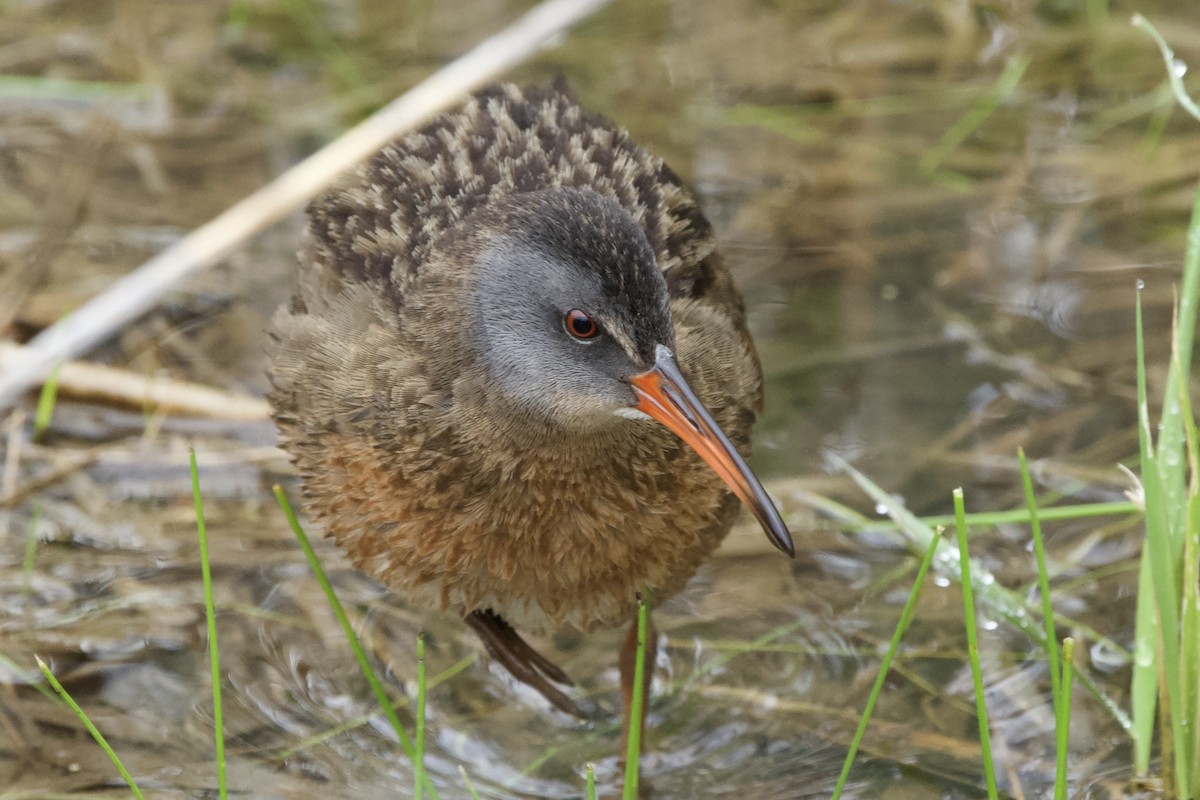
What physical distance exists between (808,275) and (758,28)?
1.55 metres

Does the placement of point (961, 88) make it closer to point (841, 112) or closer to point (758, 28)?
point (841, 112)

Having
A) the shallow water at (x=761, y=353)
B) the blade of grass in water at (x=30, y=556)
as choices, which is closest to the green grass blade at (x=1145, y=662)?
the shallow water at (x=761, y=353)

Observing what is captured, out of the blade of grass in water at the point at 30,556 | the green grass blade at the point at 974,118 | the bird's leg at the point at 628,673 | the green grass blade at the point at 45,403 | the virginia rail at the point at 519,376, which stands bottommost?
the bird's leg at the point at 628,673

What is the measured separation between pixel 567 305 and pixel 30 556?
1.95m

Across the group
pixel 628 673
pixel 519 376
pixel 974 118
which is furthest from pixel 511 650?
pixel 974 118

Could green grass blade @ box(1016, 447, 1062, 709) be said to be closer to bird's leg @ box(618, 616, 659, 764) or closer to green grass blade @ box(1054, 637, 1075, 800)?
green grass blade @ box(1054, 637, 1075, 800)

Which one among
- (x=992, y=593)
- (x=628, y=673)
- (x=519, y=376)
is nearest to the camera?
(x=519, y=376)

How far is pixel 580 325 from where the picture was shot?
2877 millimetres

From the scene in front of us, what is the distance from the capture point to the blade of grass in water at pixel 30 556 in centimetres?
405

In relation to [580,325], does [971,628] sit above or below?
below

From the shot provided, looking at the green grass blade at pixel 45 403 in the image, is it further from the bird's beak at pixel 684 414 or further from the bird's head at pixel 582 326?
the bird's beak at pixel 684 414

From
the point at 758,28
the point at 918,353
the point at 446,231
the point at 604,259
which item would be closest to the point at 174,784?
the point at 446,231

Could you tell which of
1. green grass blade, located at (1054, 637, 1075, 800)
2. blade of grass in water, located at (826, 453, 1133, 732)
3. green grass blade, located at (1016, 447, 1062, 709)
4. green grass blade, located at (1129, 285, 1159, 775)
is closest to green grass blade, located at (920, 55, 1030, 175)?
blade of grass in water, located at (826, 453, 1133, 732)

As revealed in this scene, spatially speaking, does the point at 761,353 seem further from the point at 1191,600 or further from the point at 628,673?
the point at 1191,600
